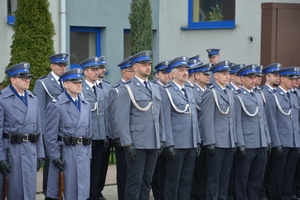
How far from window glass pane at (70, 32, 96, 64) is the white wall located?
1.68m

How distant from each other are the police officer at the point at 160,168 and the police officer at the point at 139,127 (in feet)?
3.12

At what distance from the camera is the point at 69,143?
1022 centimetres

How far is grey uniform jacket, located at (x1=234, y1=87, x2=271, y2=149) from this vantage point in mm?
11961

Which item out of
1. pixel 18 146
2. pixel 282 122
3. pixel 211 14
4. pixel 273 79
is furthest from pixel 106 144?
pixel 211 14

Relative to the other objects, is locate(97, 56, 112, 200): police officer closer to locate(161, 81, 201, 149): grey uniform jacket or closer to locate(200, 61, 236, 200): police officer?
locate(161, 81, 201, 149): grey uniform jacket

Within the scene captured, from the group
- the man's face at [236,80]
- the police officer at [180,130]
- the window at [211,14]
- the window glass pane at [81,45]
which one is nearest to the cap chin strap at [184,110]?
the police officer at [180,130]

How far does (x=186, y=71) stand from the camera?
11.4 meters

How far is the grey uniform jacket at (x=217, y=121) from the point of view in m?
11.6

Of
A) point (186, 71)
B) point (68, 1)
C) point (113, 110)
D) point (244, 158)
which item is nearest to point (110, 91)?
point (113, 110)

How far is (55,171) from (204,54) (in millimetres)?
9646

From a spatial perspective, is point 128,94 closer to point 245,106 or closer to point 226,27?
point 245,106

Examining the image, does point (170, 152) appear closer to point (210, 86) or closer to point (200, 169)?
point (200, 169)

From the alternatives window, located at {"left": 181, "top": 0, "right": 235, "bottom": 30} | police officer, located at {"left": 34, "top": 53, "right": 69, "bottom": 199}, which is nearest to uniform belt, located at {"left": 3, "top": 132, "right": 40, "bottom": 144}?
police officer, located at {"left": 34, "top": 53, "right": 69, "bottom": 199}

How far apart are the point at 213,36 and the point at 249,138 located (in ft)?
24.6
